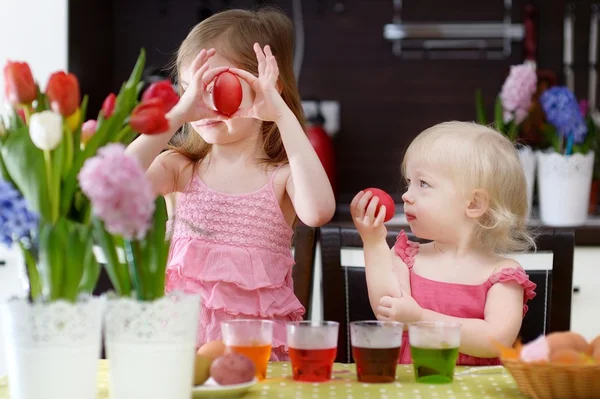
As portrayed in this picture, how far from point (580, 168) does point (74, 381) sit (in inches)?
79.8

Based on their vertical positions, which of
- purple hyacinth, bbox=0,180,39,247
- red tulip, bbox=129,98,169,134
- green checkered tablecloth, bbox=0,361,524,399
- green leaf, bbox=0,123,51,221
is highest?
red tulip, bbox=129,98,169,134

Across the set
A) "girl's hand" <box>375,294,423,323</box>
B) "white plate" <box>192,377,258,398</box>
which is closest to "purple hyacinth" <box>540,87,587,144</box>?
"girl's hand" <box>375,294,423,323</box>

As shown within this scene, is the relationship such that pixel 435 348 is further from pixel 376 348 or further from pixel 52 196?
pixel 52 196

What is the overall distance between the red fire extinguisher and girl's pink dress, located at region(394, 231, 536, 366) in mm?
1454

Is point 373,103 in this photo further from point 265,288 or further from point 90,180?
point 90,180

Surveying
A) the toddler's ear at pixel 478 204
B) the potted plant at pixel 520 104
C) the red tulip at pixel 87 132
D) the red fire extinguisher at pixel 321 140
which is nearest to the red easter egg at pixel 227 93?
the red tulip at pixel 87 132

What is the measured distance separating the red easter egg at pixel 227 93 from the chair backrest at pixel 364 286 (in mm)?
337

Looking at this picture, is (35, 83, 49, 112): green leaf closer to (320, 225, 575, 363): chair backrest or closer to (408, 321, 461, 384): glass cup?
(408, 321, 461, 384): glass cup

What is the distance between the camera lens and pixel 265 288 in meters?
1.49

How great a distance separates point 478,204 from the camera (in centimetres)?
149

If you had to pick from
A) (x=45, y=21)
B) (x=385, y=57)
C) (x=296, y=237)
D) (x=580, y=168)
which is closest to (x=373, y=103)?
(x=385, y=57)

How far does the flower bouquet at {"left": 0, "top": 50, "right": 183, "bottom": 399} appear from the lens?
869mm

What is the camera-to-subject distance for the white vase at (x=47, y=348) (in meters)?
0.87

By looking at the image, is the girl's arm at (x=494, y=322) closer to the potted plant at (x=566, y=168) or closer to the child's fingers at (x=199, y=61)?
the child's fingers at (x=199, y=61)
